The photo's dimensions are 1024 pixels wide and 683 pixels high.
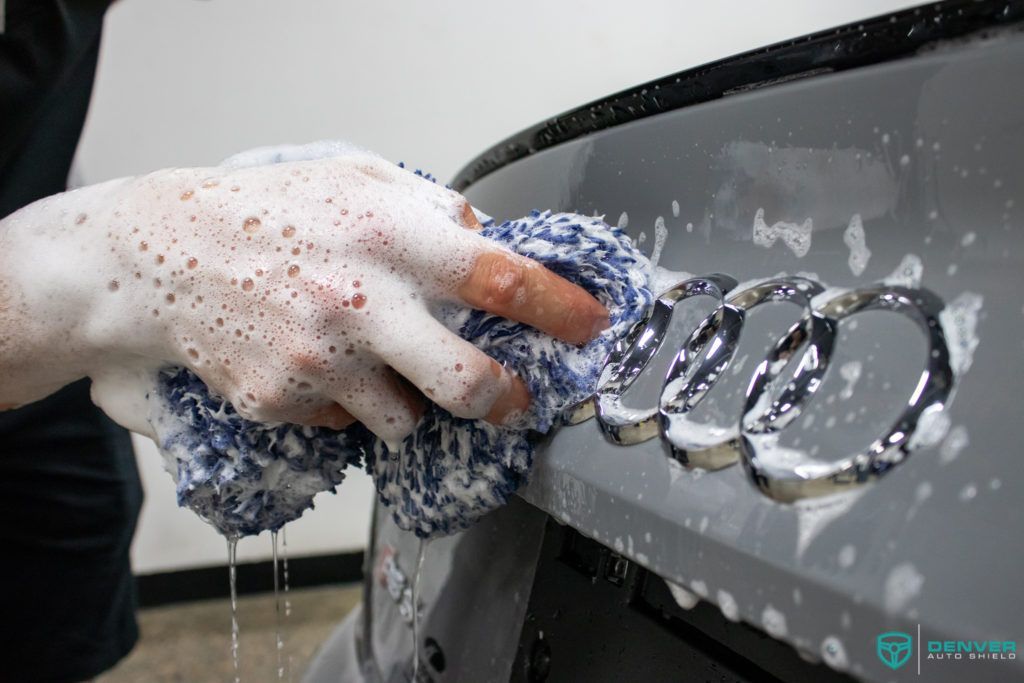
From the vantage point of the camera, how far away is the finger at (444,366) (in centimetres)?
34

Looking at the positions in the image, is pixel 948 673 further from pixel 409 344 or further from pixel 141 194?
pixel 141 194

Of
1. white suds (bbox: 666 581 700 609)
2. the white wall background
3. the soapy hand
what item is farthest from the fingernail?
the white wall background

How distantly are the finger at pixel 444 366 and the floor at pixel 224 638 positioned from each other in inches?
50.8

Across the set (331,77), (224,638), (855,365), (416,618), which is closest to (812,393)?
(855,365)

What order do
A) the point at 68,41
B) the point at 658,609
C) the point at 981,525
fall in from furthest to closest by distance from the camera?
the point at 68,41, the point at 658,609, the point at 981,525

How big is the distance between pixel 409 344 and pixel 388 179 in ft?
0.32

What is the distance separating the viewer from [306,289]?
1.12 ft

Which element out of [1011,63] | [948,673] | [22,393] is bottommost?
[22,393]

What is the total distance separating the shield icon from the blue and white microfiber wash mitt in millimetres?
168

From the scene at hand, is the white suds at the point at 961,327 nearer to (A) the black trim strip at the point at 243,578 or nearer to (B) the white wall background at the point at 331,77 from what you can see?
(B) the white wall background at the point at 331,77

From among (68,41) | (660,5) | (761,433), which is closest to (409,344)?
(761,433)

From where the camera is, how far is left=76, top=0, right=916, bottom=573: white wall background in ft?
5.12

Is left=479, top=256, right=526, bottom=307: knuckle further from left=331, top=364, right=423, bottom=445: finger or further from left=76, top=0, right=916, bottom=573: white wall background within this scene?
left=76, top=0, right=916, bottom=573: white wall background

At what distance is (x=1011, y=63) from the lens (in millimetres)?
233
